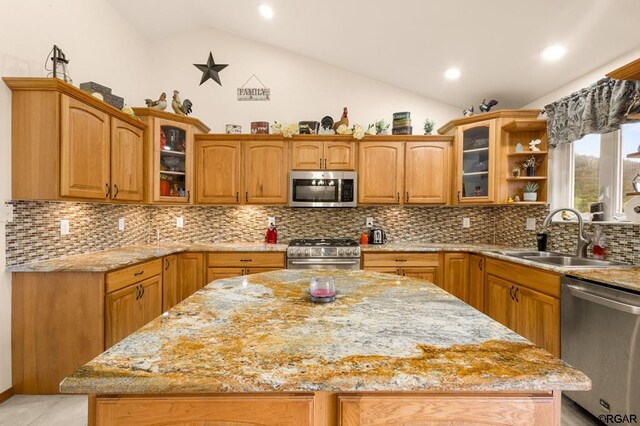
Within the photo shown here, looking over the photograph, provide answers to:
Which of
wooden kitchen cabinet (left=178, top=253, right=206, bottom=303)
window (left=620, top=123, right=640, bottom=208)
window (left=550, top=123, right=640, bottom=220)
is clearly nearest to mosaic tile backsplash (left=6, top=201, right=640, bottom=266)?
window (left=550, top=123, right=640, bottom=220)

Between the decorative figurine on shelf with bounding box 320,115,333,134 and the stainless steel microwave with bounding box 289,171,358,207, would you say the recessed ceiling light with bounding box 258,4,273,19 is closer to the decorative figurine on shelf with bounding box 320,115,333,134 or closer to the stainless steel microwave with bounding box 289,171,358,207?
the decorative figurine on shelf with bounding box 320,115,333,134

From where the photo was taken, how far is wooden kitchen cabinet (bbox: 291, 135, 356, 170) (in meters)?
3.67

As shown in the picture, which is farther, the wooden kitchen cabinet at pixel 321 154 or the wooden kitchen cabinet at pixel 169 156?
the wooden kitchen cabinet at pixel 321 154

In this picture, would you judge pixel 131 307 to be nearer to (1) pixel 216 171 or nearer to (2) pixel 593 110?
(1) pixel 216 171

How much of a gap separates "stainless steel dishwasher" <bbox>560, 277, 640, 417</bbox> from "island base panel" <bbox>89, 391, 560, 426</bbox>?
139 centimetres

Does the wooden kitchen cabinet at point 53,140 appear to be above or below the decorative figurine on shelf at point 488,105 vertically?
below

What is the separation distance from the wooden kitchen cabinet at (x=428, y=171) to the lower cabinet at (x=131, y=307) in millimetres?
2808

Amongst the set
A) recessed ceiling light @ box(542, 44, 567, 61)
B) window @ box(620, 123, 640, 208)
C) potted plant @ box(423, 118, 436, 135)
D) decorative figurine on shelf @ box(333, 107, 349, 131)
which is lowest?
window @ box(620, 123, 640, 208)

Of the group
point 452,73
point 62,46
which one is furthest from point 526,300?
point 62,46

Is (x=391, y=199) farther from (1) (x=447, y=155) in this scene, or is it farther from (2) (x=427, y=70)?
(2) (x=427, y=70)

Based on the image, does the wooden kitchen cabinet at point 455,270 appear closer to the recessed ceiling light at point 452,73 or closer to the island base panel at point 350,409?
the recessed ceiling light at point 452,73

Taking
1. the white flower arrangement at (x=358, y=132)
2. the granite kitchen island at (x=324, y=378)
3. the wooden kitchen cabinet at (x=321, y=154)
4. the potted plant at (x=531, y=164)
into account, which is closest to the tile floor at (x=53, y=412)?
the granite kitchen island at (x=324, y=378)

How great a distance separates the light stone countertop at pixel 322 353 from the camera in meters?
0.74

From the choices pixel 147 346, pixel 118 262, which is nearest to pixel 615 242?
pixel 147 346
